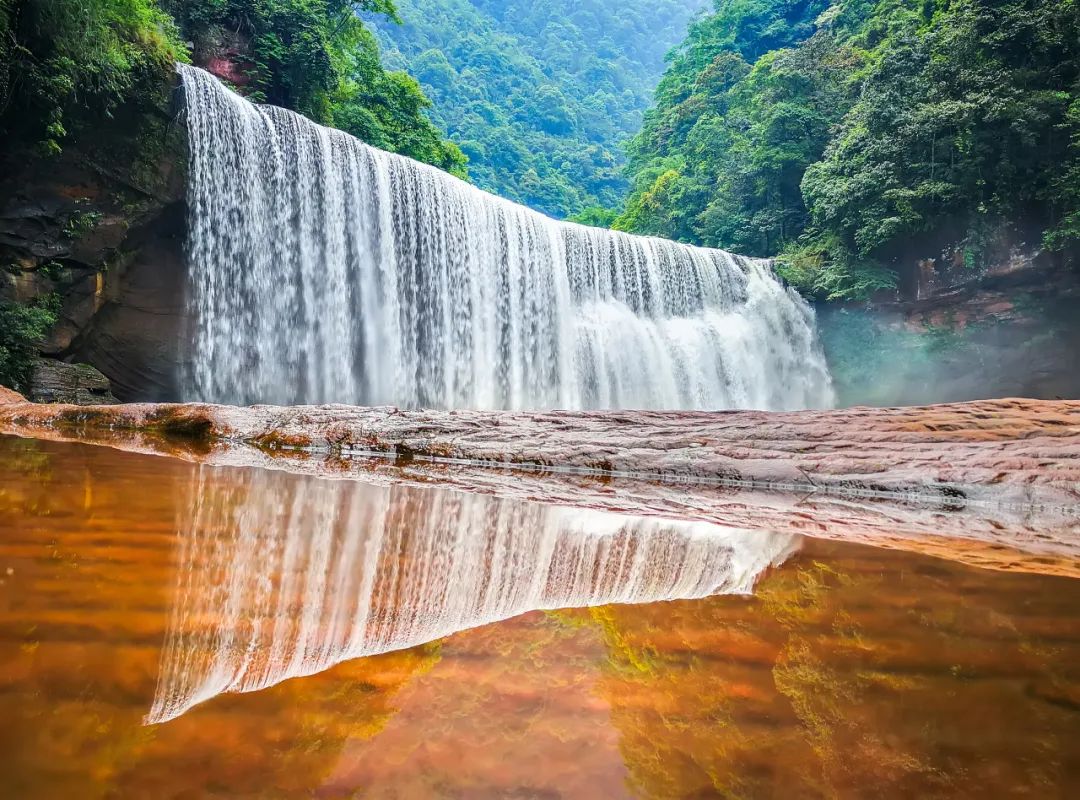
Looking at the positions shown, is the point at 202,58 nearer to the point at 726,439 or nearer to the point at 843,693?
the point at 726,439

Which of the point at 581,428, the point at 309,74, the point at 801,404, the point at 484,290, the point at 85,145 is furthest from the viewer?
the point at 801,404

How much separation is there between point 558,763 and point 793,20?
4214cm

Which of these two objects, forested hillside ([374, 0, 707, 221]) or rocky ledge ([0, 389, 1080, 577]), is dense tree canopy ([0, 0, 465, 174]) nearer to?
rocky ledge ([0, 389, 1080, 577])

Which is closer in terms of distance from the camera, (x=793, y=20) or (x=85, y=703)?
(x=85, y=703)

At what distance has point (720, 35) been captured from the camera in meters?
36.2

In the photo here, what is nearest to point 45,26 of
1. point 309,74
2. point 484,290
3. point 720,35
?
point 309,74

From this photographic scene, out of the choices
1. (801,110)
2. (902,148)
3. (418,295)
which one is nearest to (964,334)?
(902,148)

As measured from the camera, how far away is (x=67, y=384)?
9812mm

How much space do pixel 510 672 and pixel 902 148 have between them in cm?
1976

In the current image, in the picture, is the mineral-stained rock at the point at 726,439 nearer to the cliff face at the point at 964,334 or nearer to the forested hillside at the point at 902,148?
the forested hillside at the point at 902,148

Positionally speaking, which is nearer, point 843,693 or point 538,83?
point 843,693

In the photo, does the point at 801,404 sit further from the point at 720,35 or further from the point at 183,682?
the point at 720,35

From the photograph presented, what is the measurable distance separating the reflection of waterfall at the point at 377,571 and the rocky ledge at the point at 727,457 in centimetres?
75

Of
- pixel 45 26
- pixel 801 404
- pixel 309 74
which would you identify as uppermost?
pixel 309 74
